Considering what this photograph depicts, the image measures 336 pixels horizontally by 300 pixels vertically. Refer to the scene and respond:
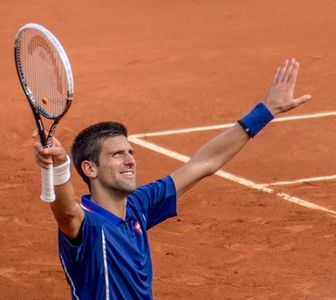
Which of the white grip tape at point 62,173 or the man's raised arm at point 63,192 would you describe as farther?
the white grip tape at point 62,173

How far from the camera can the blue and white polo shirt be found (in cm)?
688

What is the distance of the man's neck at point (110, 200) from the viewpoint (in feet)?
23.5

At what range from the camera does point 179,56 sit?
18734 mm

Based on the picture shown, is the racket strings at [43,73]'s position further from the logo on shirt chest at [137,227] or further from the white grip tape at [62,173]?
the logo on shirt chest at [137,227]

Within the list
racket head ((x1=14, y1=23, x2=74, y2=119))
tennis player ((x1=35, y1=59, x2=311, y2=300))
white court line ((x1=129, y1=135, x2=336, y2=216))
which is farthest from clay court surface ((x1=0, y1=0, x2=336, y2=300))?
racket head ((x1=14, y1=23, x2=74, y2=119))

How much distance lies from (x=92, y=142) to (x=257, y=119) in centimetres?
130

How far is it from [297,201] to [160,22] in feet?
27.5

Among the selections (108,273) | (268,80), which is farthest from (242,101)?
(108,273)

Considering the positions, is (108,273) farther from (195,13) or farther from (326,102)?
(195,13)

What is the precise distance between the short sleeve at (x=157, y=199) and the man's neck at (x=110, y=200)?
0.42 metres

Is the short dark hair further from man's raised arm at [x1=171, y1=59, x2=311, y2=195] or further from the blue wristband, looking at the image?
the blue wristband

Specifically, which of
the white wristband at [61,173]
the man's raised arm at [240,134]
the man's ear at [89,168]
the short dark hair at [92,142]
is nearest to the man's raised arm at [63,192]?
the white wristband at [61,173]

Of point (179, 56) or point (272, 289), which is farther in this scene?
point (179, 56)

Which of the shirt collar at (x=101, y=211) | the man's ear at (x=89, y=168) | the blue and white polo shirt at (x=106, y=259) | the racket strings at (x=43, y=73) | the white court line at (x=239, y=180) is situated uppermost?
the racket strings at (x=43, y=73)
